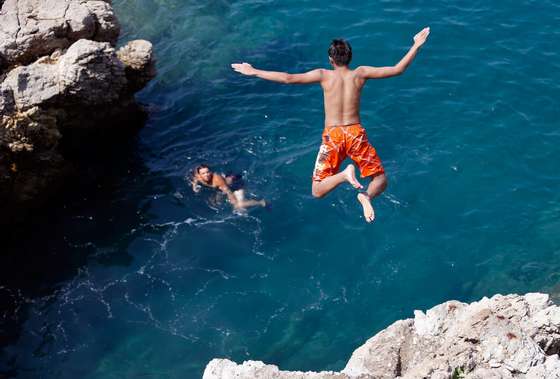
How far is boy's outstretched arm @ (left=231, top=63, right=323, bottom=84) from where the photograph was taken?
33.9 ft

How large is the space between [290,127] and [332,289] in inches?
221

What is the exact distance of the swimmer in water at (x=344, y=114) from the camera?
10797 millimetres

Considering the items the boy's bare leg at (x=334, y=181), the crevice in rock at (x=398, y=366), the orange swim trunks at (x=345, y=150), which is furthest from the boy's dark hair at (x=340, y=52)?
the crevice in rock at (x=398, y=366)

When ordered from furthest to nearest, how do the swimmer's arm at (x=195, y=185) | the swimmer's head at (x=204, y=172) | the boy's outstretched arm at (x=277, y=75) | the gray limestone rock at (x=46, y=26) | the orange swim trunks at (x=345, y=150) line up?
the swimmer's arm at (x=195, y=185) < the swimmer's head at (x=204, y=172) < the gray limestone rock at (x=46, y=26) < the orange swim trunks at (x=345, y=150) < the boy's outstretched arm at (x=277, y=75)

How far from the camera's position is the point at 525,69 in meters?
19.9

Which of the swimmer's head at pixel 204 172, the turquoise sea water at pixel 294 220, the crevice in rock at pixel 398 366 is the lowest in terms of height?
the turquoise sea water at pixel 294 220

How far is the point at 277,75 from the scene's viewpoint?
10.4 meters

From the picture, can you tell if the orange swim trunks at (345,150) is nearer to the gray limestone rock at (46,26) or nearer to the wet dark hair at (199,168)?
the wet dark hair at (199,168)

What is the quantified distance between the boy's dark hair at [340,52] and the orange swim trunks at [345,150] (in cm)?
108

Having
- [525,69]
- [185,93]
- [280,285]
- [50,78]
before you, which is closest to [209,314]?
[280,285]

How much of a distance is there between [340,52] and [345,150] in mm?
1656

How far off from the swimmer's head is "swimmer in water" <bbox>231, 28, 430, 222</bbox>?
564 centimetres

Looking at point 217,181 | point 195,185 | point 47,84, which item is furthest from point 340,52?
point 47,84

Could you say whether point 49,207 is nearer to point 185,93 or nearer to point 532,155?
point 185,93
